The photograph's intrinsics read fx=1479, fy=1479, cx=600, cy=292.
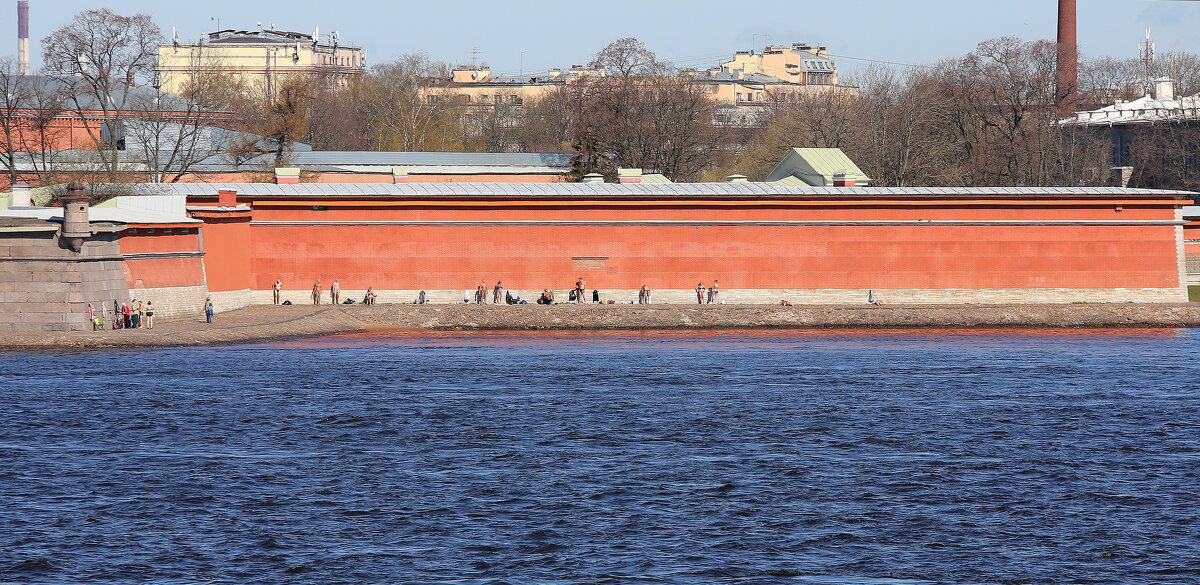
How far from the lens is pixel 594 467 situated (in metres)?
24.6

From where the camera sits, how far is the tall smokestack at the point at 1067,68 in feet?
276

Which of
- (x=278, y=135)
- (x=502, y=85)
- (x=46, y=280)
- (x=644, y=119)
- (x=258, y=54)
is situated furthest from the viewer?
(x=502, y=85)

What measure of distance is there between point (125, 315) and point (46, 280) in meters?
2.32

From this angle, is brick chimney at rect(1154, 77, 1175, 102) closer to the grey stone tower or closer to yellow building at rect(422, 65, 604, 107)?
yellow building at rect(422, 65, 604, 107)

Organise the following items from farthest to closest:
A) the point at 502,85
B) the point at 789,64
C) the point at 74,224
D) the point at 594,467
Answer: the point at 789,64
the point at 502,85
the point at 74,224
the point at 594,467

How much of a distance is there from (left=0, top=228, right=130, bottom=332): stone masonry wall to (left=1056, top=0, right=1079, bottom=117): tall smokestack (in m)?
59.6

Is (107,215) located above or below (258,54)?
below

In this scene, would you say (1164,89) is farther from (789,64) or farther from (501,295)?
(789,64)

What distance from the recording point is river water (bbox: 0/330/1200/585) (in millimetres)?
18578

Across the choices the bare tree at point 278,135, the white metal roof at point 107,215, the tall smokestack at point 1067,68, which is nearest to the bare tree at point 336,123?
the bare tree at point 278,135

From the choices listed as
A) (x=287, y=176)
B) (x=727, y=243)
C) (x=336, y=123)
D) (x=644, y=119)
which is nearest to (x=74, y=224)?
(x=287, y=176)

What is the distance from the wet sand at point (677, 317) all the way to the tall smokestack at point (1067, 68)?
37.7 m

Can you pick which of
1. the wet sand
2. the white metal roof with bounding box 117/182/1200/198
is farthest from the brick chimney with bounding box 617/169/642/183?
the wet sand

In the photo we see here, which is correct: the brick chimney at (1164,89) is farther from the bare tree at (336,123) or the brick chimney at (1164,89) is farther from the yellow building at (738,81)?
the bare tree at (336,123)
